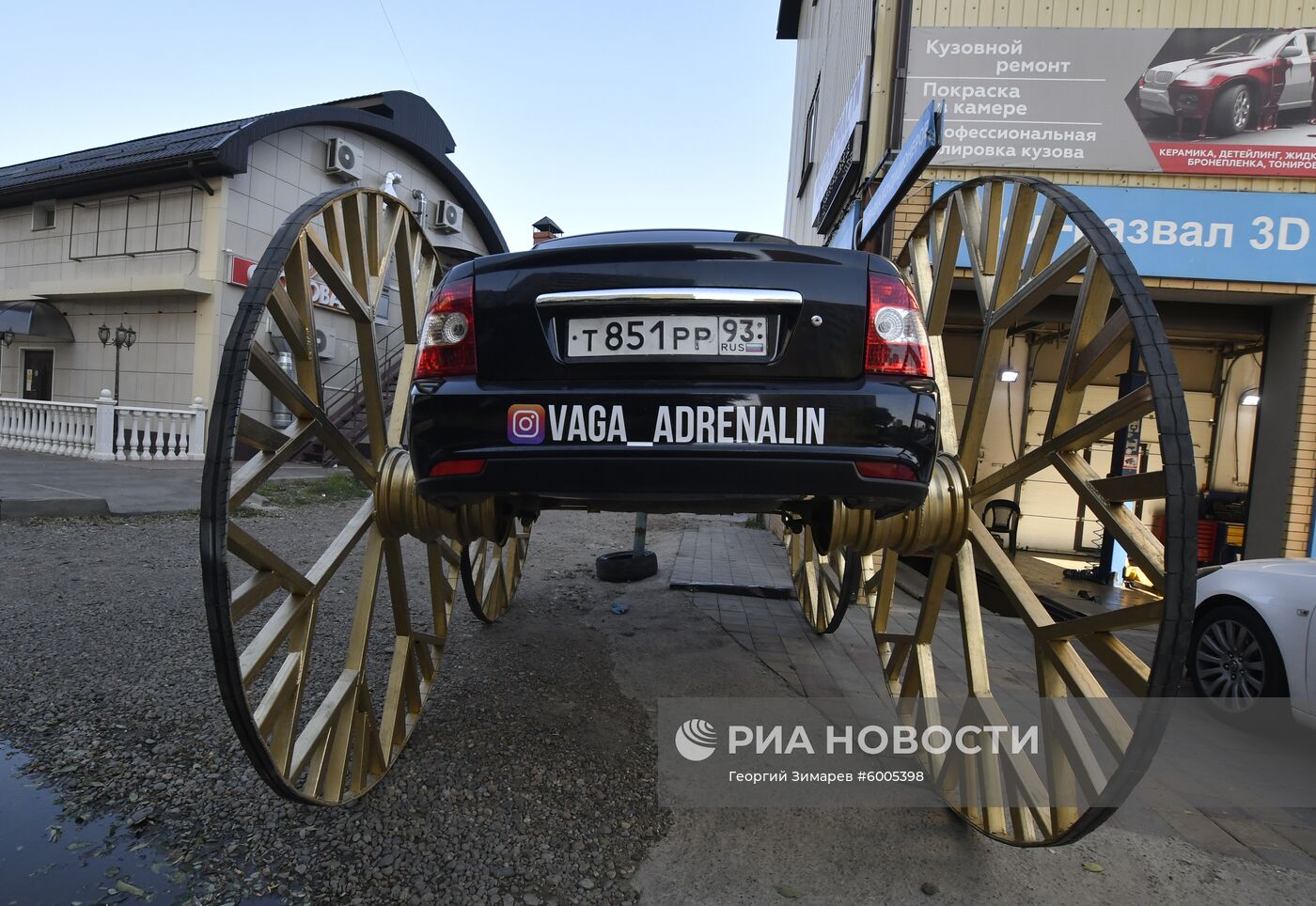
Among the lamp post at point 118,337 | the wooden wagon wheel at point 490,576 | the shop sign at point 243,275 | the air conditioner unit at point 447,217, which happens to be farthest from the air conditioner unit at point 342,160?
the wooden wagon wheel at point 490,576

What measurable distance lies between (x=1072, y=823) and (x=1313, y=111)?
289 inches

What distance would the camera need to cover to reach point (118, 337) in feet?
43.8

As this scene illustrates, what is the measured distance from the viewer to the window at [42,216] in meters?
15.3

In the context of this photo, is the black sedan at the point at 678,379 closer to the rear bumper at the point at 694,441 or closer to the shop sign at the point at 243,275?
the rear bumper at the point at 694,441

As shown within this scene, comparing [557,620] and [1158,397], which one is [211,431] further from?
[557,620]

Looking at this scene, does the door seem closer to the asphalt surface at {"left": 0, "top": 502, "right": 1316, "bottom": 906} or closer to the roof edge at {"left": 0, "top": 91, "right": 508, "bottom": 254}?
the roof edge at {"left": 0, "top": 91, "right": 508, "bottom": 254}

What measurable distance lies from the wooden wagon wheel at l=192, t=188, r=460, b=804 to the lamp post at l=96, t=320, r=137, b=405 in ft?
45.0

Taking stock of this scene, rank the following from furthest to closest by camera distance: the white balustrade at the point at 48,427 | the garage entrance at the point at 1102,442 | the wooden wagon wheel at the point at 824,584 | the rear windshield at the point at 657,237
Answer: the white balustrade at the point at 48,427 < the garage entrance at the point at 1102,442 < the wooden wagon wheel at the point at 824,584 < the rear windshield at the point at 657,237

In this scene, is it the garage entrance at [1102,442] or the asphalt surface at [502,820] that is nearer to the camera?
the asphalt surface at [502,820]

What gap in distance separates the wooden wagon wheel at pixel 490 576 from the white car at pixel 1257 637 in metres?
3.72

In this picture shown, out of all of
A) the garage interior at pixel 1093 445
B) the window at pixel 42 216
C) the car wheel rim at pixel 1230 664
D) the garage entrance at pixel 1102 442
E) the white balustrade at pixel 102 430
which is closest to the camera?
the car wheel rim at pixel 1230 664

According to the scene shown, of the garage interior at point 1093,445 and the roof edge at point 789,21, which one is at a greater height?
the roof edge at point 789,21

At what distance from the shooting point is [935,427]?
1.90m

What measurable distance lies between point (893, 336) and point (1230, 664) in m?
3.09
